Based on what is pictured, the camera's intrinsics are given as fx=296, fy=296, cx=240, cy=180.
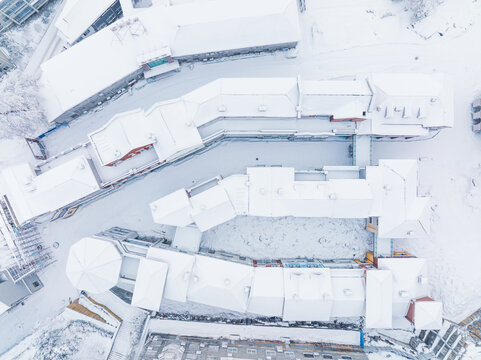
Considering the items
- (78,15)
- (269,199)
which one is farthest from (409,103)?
(78,15)

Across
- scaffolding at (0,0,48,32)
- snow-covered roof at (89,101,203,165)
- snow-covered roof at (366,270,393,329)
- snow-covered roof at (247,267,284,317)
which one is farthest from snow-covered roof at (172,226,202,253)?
scaffolding at (0,0,48,32)

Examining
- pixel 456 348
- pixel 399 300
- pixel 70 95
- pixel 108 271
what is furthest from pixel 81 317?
pixel 456 348

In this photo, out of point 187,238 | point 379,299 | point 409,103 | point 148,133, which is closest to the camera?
point 148,133

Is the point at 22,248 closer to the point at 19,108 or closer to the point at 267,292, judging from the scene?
the point at 19,108

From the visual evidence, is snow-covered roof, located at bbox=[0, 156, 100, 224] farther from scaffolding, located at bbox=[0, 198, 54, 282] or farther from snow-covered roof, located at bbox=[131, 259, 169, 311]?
snow-covered roof, located at bbox=[131, 259, 169, 311]

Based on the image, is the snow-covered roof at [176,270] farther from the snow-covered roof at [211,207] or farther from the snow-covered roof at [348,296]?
the snow-covered roof at [348,296]

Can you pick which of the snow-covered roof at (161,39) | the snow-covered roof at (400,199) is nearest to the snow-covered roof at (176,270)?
the snow-covered roof at (161,39)
